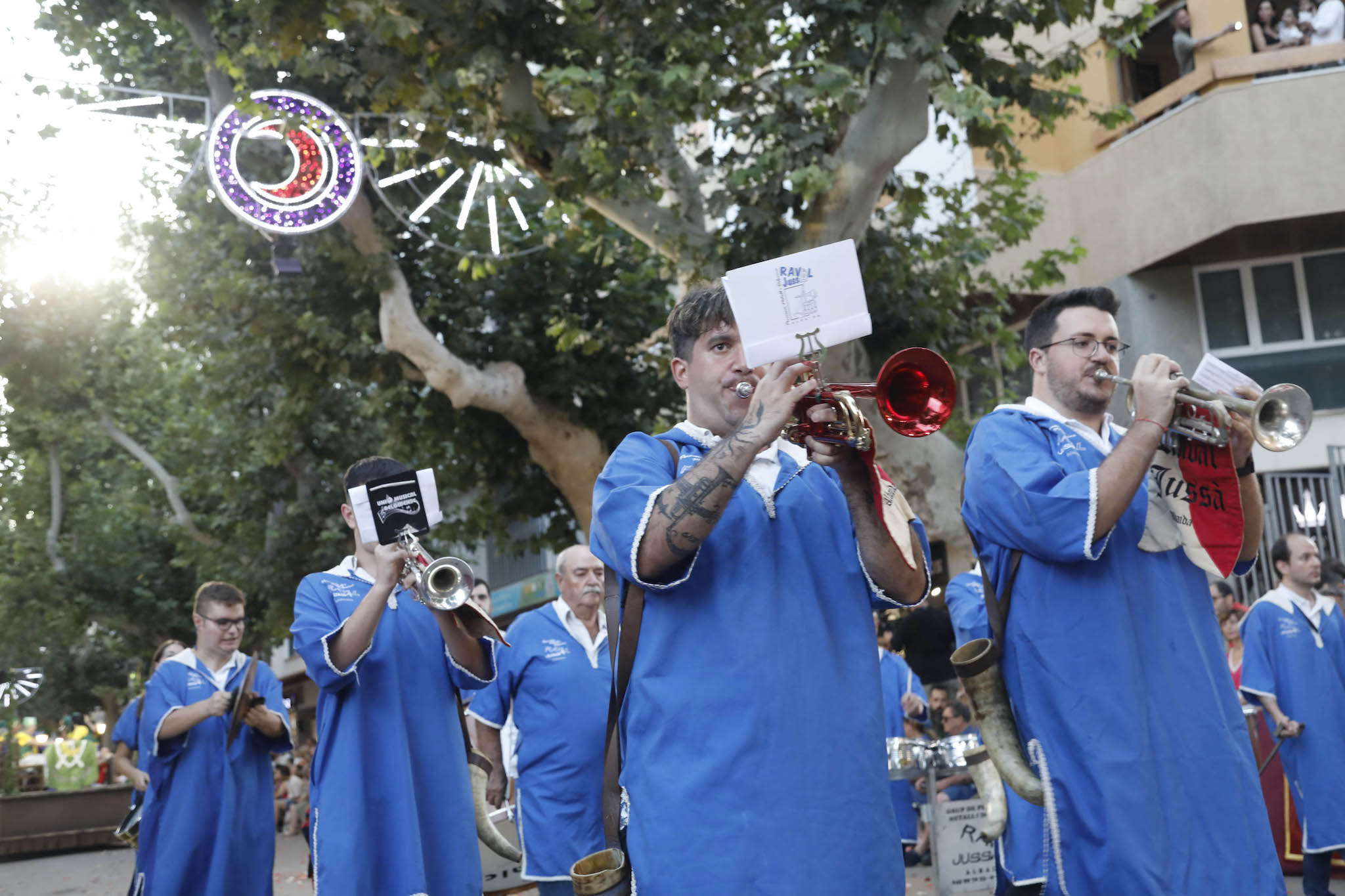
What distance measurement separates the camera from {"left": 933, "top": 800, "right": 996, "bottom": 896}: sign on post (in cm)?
802

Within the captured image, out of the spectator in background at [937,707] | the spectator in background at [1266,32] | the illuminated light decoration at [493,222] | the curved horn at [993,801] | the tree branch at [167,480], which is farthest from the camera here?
the tree branch at [167,480]

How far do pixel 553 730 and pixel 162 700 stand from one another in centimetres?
230

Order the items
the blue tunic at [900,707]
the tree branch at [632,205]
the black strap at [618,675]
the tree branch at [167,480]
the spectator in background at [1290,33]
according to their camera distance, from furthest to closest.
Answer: the tree branch at [167,480], the spectator in background at [1290,33], the blue tunic at [900,707], the tree branch at [632,205], the black strap at [618,675]

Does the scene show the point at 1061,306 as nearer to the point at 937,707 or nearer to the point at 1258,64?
the point at 937,707

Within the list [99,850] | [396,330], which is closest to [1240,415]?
[396,330]

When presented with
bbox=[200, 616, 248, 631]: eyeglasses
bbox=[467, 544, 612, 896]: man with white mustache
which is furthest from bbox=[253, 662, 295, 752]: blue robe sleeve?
bbox=[467, 544, 612, 896]: man with white mustache

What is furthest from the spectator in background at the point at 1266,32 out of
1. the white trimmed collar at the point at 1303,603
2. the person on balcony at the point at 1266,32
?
the white trimmed collar at the point at 1303,603

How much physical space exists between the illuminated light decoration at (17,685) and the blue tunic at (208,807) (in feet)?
80.2

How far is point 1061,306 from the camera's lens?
4.36m

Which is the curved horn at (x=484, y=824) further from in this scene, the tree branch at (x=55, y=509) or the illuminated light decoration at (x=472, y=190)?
the tree branch at (x=55, y=509)

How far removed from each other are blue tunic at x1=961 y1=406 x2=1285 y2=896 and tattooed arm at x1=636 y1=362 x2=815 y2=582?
1.18m

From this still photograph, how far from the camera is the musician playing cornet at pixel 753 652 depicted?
116 inches

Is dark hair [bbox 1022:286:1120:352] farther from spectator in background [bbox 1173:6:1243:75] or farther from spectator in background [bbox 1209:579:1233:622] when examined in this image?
spectator in background [bbox 1173:6:1243:75]

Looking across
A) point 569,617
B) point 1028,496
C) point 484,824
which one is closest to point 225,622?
point 569,617
